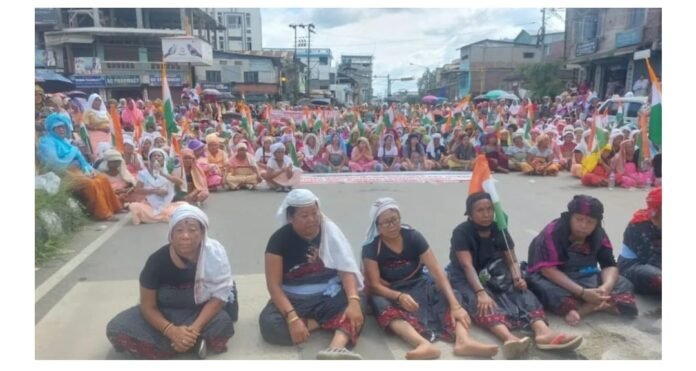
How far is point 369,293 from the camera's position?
3379 mm

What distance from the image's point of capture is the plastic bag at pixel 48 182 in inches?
214

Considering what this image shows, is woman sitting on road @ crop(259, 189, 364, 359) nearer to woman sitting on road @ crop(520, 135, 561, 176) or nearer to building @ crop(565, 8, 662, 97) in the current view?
woman sitting on road @ crop(520, 135, 561, 176)

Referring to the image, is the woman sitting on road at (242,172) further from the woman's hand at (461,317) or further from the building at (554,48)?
the building at (554,48)

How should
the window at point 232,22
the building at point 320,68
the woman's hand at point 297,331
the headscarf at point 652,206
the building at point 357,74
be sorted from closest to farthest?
the woman's hand at point 297,331, the headscarf at point 652,206, the window at point 232,22, the building at point 320,68, the building at point 357,74

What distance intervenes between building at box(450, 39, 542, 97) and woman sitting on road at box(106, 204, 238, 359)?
130ft

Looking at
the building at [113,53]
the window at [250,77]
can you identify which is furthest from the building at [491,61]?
the building at [113,53]

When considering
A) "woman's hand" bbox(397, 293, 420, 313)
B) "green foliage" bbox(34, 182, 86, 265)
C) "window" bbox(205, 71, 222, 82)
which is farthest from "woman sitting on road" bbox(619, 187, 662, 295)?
"window" bbox(205, 71, 222, 82)

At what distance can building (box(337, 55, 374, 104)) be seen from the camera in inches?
3188

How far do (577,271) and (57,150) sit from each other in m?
5.74

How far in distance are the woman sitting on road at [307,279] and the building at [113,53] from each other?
30.5m

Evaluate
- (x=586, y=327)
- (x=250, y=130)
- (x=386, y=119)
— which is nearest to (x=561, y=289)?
(x=586, y=327)

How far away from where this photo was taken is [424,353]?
2.94 m

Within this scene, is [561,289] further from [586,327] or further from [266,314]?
[266,314]

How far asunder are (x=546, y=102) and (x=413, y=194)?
1603cm
